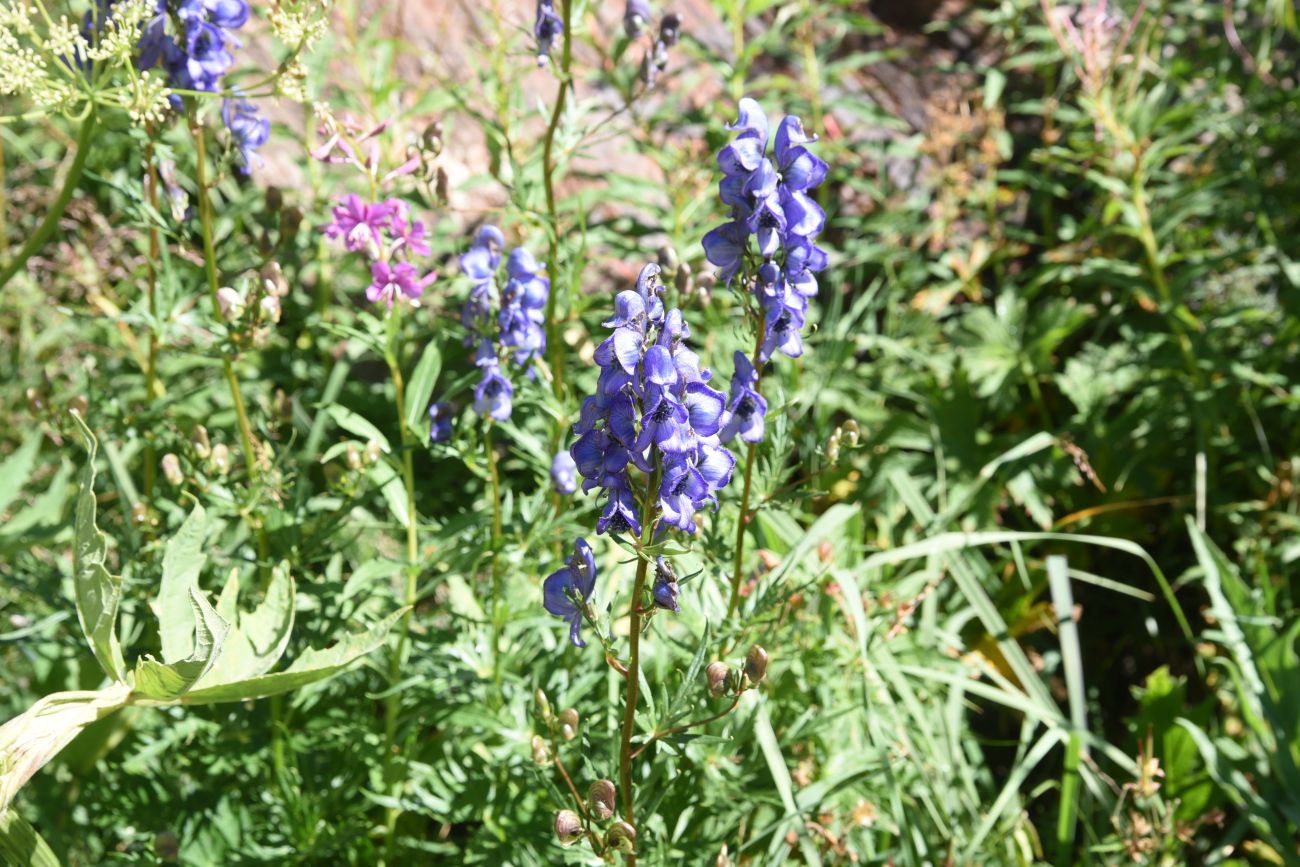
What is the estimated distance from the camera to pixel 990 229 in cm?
383

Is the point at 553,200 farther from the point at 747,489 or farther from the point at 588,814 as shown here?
the point at 588,814

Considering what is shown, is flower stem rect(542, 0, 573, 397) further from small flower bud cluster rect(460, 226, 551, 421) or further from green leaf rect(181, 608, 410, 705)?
green leaf rect(181, 608, 410, 705)

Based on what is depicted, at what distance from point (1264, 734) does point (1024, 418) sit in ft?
4.18

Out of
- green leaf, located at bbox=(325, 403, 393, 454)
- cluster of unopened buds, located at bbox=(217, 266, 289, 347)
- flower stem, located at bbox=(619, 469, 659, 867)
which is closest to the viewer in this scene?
flower stem, located at bbox=(619, 469, 659, 867)

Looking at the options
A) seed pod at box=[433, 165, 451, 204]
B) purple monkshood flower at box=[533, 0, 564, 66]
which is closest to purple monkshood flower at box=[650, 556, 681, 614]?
seed pod at box=[433, 165, 451, 204]

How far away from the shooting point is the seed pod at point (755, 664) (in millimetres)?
1560

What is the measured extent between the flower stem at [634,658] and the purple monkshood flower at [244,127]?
1105 mm

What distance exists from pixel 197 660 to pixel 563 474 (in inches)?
28.3

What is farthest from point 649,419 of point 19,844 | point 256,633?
point 19,844

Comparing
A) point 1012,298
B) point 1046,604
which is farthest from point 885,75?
point 1046,604

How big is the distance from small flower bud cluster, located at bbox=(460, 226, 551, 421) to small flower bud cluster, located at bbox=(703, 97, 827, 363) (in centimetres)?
41

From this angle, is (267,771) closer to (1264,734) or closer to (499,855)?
(499,855)

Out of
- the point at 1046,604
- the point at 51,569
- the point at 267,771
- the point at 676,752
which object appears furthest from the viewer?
the point at 1046,604

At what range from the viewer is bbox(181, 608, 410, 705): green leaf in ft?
5.31
